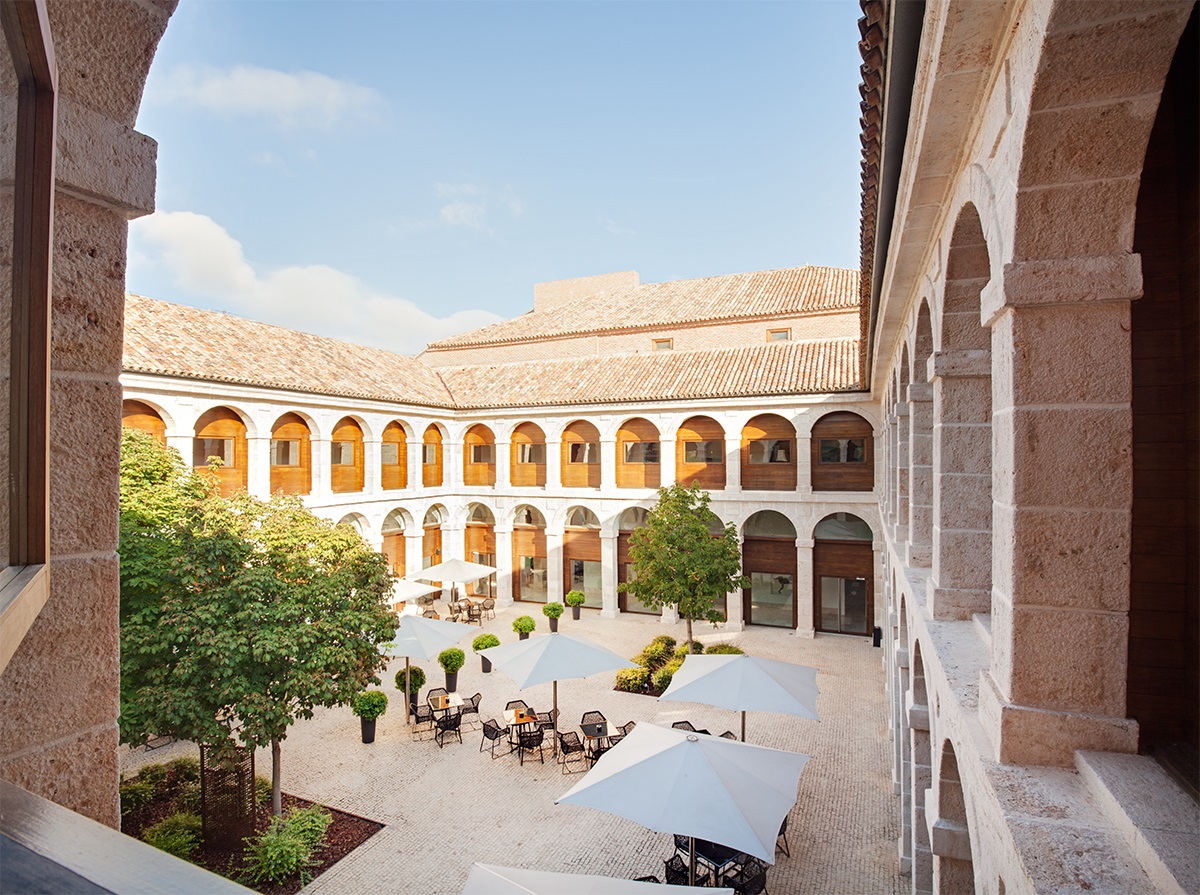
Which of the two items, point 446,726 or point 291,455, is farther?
point 291,455

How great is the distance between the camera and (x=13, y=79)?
5.17 ft

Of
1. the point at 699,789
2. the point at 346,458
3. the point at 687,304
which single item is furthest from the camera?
the point at 687,304

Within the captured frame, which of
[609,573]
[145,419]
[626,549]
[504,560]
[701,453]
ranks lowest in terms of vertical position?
[609,573]

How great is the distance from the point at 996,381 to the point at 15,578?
3.94m

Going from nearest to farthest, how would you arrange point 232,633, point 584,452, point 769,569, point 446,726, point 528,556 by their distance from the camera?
point 232,633
point 446,726
point 769,569
point 584,452
point 528,556

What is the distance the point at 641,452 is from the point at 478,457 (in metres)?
7.39

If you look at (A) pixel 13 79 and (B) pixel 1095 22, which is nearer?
(A) pixel 13 79

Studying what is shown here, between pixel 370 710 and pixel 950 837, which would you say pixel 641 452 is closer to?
pixel 370 710

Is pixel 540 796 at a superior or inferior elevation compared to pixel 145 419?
inferior

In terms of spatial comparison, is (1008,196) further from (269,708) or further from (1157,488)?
(269,708)

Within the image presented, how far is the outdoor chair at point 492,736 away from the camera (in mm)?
12930

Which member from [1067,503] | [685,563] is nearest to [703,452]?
[685,563]

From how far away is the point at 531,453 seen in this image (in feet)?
85.4

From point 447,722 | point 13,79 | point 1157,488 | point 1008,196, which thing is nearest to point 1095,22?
point 1008,196
